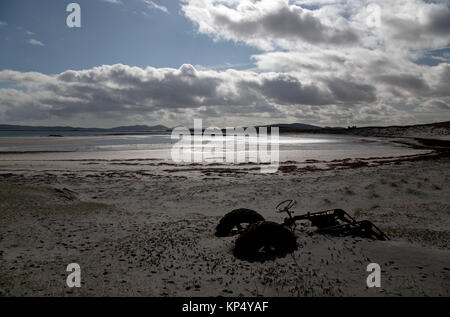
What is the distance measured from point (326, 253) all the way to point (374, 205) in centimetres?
809

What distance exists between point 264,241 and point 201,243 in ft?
6.88

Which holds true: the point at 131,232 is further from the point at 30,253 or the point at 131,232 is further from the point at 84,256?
the point at 30,253

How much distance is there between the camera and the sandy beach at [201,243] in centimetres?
593

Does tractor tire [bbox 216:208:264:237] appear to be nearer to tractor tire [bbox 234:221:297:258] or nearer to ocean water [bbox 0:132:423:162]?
tractor tire [bbox 234:221:297:258]

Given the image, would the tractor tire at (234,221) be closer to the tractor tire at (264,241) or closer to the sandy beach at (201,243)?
the sandy beach at (201,243)

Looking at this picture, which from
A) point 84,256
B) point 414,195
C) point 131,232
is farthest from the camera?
point 414,195

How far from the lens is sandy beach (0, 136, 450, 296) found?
593cm

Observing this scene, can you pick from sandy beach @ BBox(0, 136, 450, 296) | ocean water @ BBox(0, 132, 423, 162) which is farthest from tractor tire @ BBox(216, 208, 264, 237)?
ocean water @ BBox(0, 132, 423, 162)

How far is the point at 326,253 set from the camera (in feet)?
22.7

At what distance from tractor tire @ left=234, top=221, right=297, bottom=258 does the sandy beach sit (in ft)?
1.02

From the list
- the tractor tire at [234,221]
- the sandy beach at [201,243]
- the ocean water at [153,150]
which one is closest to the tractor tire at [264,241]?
the sandy beach at [201,243]

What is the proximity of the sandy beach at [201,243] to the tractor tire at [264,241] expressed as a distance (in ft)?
1.02
